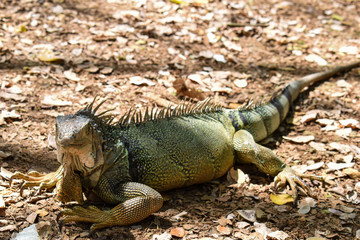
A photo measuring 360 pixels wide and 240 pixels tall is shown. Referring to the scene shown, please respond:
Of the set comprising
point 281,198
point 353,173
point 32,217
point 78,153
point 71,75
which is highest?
point 78,153

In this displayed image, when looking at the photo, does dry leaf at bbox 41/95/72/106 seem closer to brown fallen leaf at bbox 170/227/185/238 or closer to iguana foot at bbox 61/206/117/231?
iguana foot at bbox 61/206/117/231

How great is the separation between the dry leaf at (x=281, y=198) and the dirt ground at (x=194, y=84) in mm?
55

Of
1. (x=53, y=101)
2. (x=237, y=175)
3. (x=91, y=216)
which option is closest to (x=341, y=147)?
(x=237, y=175)

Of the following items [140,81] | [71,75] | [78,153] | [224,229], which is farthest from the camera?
[140,81]

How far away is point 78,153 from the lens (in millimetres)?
2867

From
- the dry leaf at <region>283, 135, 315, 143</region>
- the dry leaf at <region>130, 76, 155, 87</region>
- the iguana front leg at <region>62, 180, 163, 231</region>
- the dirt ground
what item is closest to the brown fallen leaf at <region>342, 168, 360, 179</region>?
the dirt ground

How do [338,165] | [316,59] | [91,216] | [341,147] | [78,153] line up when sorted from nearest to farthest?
[78,153] → [91,216] → [338,165] → [341,147] → [316,59]

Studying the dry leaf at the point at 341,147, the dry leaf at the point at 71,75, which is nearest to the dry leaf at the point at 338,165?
the dry leaf at the point at 341,147

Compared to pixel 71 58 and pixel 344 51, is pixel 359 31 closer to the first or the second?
pixel 344 51

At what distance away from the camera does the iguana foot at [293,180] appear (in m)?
3.77

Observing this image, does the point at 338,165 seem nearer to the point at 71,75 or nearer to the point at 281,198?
the point at 281,198

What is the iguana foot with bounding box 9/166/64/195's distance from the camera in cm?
325

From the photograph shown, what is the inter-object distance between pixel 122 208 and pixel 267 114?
2.20m

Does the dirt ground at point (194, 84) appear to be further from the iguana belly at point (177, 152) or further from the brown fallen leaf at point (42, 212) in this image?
the iguana belly at point (177, 152)
